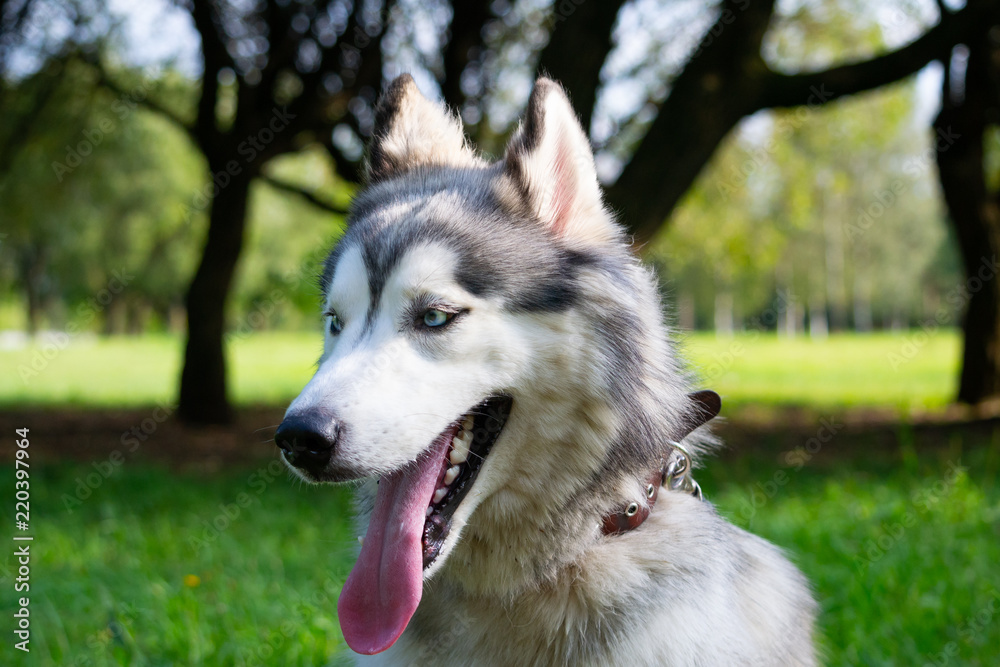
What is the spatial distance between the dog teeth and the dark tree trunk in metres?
9.95

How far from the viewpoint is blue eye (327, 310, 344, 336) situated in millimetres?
2416

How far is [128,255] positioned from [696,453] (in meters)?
36.4

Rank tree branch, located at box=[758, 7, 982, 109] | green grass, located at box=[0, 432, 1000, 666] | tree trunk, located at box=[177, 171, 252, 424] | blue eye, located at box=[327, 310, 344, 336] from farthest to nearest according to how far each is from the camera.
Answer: tree trunk, located at box=[177, 171, 252, 424] → tree branch, located at box=[758, 7, 982, 109] → green grass, located at box=[0, 432, 1000, 666] → blue eye, located at box=[327, 310, 344, 336]

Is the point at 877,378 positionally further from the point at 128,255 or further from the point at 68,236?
the point at 128,255

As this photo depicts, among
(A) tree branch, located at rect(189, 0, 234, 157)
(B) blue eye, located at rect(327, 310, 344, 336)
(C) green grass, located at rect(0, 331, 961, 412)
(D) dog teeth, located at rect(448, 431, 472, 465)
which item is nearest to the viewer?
(D) dog teeth, located at rect(448, 431, 472, 465)

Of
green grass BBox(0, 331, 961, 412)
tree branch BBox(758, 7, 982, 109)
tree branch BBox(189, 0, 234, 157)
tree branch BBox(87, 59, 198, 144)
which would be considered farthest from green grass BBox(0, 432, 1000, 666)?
tree branch BBox(87, 59, 198, 144)

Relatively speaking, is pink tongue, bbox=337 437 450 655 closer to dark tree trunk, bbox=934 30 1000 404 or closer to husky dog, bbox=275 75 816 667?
husky dog, bbox=275 75 816 667

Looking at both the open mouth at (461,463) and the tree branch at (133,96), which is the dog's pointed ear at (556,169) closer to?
the open mouth at (461,463)

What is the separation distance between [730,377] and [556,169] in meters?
18.3

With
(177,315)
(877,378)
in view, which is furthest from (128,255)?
(877,378)

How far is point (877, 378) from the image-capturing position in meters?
17.5

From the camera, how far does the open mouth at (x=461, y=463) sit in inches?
84.1

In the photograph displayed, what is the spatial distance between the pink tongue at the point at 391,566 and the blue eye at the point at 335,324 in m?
0.51

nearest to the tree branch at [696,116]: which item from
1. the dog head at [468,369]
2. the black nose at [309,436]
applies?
the dog head at [468,369]
